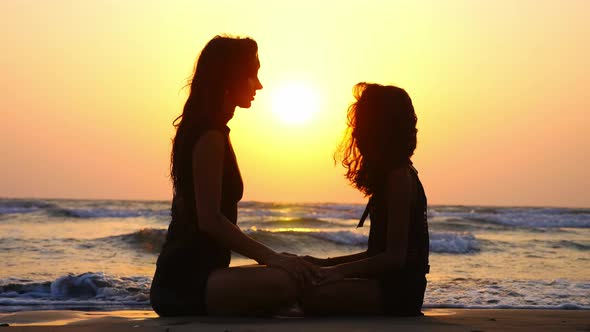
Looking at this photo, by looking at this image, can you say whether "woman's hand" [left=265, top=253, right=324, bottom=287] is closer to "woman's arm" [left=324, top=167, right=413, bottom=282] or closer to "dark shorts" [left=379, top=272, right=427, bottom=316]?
"woman's arm" [left=324, top=167, right=413, bottom=282]

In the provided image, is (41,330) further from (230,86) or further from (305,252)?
(305,252)

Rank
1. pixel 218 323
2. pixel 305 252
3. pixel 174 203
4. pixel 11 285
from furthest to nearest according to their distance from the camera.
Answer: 1. pixel 305 252
2. pixel 11 285
3. pixel 174 203
4. pixel 218 323

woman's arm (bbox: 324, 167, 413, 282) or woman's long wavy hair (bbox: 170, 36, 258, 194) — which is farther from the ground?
woman's long wavy hair (bbox: 170, 36, 258, 194)

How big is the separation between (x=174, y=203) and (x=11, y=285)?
4.62 meters

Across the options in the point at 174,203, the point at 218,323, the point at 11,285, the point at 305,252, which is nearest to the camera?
the point at 218,323

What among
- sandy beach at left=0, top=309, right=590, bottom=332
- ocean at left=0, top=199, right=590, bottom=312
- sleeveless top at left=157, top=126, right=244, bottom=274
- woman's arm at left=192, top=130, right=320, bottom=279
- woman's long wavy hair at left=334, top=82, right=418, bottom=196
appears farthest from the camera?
ocean at left=0, top=199, right=590, bottom=312

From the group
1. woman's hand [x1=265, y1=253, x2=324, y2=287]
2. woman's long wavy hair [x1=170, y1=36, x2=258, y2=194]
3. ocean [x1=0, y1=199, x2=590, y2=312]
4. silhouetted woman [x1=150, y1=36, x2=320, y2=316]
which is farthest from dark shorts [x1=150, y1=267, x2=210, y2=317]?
ocean [x1=0, y1=199, x2=590, y2=312]

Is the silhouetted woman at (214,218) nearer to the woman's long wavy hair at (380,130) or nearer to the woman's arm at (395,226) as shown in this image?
the woman's arm at (395,226)

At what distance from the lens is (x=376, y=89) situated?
4430 millimetres

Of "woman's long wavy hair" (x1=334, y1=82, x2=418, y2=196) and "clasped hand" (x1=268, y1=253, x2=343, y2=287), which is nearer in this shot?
"clasped hand" (x1=268, y1=253, x2=343, y2=287)

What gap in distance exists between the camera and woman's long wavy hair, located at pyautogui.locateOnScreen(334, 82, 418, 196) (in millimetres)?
4375

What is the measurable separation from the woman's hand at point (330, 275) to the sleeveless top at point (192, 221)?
540 mm

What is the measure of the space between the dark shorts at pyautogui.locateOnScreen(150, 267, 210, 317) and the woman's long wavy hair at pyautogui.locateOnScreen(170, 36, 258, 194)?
503mm

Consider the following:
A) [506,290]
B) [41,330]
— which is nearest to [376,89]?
[41,330]
